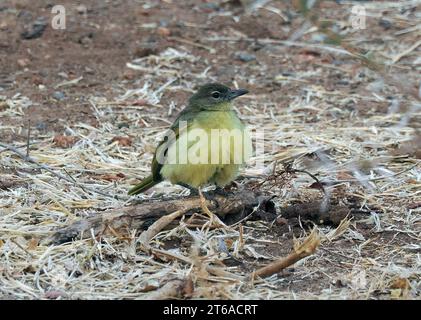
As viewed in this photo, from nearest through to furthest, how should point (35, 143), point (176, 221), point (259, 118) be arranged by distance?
point (176, 221), point (35, 143), point (259, 118)

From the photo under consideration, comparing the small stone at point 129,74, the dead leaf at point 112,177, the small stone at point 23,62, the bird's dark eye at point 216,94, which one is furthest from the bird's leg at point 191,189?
the small stone at point 23,62

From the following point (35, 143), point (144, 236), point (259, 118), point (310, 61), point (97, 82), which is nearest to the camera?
point (144, 236)

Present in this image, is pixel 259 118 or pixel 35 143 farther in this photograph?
pixel 259 118

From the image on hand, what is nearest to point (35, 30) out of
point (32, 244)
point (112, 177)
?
point (112, 177)

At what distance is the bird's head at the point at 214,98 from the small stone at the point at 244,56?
10.4ft

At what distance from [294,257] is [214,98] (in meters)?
1.93

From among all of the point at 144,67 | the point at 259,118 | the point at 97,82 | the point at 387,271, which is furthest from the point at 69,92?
the point at 387,271

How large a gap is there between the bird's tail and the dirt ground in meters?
0.12

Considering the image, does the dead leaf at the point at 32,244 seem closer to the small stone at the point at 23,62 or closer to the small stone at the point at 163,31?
the small stone at the point at 23,62

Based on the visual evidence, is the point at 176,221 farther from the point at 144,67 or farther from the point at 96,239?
the point at 144,67

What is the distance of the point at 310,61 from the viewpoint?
32.4ft

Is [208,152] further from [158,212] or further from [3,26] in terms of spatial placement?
[3,26]

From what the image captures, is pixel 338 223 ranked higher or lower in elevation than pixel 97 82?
higher
